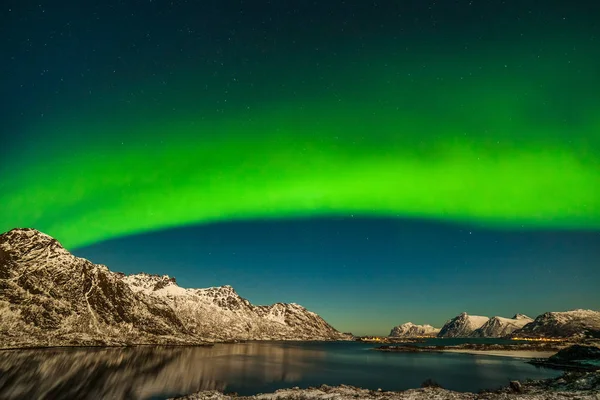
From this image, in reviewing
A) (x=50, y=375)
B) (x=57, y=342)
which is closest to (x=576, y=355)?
A: (x=50, y=375)

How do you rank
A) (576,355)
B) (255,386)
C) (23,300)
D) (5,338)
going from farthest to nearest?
1. (23,300)
2. (5,338)
3. (576,355)
4. (255,386)

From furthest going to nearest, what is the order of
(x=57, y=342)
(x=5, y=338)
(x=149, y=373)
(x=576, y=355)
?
(x=57, y=342) < (x=5, y=338) < (x=576, y=355) < (x=149, y=373)

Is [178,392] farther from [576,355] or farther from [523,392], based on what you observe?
[576,355]

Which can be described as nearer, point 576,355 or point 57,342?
point 576,355

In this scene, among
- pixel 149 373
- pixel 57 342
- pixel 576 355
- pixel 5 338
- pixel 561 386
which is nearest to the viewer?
pixel 561 386

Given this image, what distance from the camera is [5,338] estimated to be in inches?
5655

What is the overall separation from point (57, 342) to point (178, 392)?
147 meters

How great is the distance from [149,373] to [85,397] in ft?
110

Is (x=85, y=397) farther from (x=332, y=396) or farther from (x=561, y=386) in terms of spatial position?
(x=561, y=386)

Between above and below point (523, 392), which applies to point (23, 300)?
above

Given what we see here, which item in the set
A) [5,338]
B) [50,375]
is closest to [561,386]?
[50,375]

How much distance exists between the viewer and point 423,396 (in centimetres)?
5172

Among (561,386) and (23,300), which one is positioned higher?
(23,300)

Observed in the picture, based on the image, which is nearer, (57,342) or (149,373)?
(149,373)
